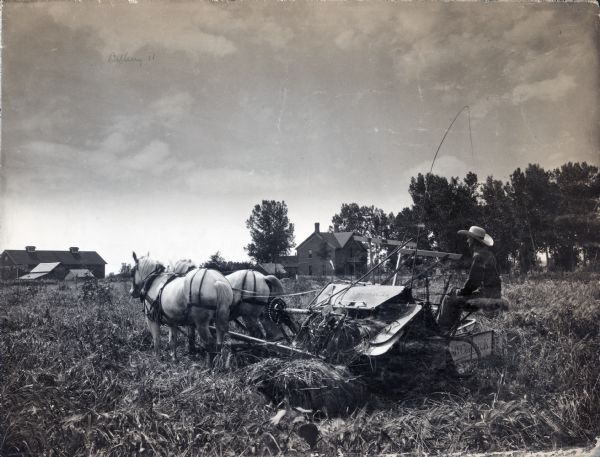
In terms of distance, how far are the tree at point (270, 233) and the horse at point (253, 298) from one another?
20.8 metres

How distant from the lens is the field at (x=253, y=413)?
127 inches

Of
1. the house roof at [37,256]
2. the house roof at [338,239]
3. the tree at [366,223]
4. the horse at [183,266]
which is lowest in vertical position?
the horse at [183,266]

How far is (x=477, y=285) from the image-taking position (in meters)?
4.65

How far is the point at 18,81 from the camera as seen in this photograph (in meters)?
4.05

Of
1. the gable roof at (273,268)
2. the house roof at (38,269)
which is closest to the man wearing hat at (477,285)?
the house roof at (38,269)

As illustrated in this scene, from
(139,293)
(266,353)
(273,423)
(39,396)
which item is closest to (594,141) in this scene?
(273,423)

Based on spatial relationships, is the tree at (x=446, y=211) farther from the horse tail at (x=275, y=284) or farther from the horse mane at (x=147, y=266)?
the horse mane at (x=147, y=266)

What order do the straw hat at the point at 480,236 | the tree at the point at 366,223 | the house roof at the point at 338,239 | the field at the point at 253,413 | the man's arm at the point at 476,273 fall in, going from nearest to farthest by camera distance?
the field at the point at 253,413
the man's arm at the point at 476,273
the straw hat at the point at 480,236
the tree at the point at 366,223
the house roof at the point at 338,239

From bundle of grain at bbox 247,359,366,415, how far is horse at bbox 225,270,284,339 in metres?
2.53

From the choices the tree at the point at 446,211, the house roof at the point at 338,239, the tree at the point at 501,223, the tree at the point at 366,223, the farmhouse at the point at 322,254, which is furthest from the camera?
the farmhouse at the point at 322,254

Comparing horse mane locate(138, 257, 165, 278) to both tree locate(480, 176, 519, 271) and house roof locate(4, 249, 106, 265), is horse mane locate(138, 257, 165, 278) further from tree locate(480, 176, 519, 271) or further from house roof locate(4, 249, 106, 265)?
tree locate(480, 176, 519, 271)

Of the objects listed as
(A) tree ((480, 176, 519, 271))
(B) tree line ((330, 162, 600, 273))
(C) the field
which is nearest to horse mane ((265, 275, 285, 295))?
(B) tree line ((330, 162, 600, 273))

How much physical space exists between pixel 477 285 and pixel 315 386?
2404 millimetres

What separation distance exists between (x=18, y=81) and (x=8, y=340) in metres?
3.00
